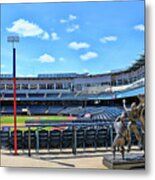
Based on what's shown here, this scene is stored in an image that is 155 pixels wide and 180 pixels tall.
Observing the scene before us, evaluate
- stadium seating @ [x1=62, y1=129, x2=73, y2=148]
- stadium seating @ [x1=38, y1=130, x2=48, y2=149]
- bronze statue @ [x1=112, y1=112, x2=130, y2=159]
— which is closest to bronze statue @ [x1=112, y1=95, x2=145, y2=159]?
bronze statue @ [x1=112, y1=112, x2=130, y2=159]

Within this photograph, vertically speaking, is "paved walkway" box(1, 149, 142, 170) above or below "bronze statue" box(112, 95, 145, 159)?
below

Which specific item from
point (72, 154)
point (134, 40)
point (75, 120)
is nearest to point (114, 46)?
point (134, 40)

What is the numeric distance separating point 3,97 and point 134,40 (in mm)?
728

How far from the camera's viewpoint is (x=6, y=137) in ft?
7.75

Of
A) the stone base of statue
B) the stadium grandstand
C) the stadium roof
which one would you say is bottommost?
the stone base of statue

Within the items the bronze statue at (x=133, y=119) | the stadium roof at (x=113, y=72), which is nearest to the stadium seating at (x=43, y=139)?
the stadium roof at (x=113, y=72)

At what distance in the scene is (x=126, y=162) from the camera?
225 cm

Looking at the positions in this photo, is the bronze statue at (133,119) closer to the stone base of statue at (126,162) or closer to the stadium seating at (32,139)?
the stone base of statue at (126,162)

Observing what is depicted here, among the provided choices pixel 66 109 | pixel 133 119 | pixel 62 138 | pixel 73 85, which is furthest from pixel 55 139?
pixel 133 119

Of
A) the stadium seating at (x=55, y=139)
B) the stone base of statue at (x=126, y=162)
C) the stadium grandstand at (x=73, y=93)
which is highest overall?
the stadium grandstand at (x=73, y=93)

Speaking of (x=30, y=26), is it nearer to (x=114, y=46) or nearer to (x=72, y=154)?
(x=114, y=46)

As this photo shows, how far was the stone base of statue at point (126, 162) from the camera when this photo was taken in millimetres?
2234

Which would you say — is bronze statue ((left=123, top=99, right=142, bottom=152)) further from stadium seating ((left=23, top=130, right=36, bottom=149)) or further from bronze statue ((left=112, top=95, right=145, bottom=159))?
stadium seating ((left=23, top=130, right=36, bottom=149))

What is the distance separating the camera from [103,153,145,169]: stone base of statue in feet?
7.33
